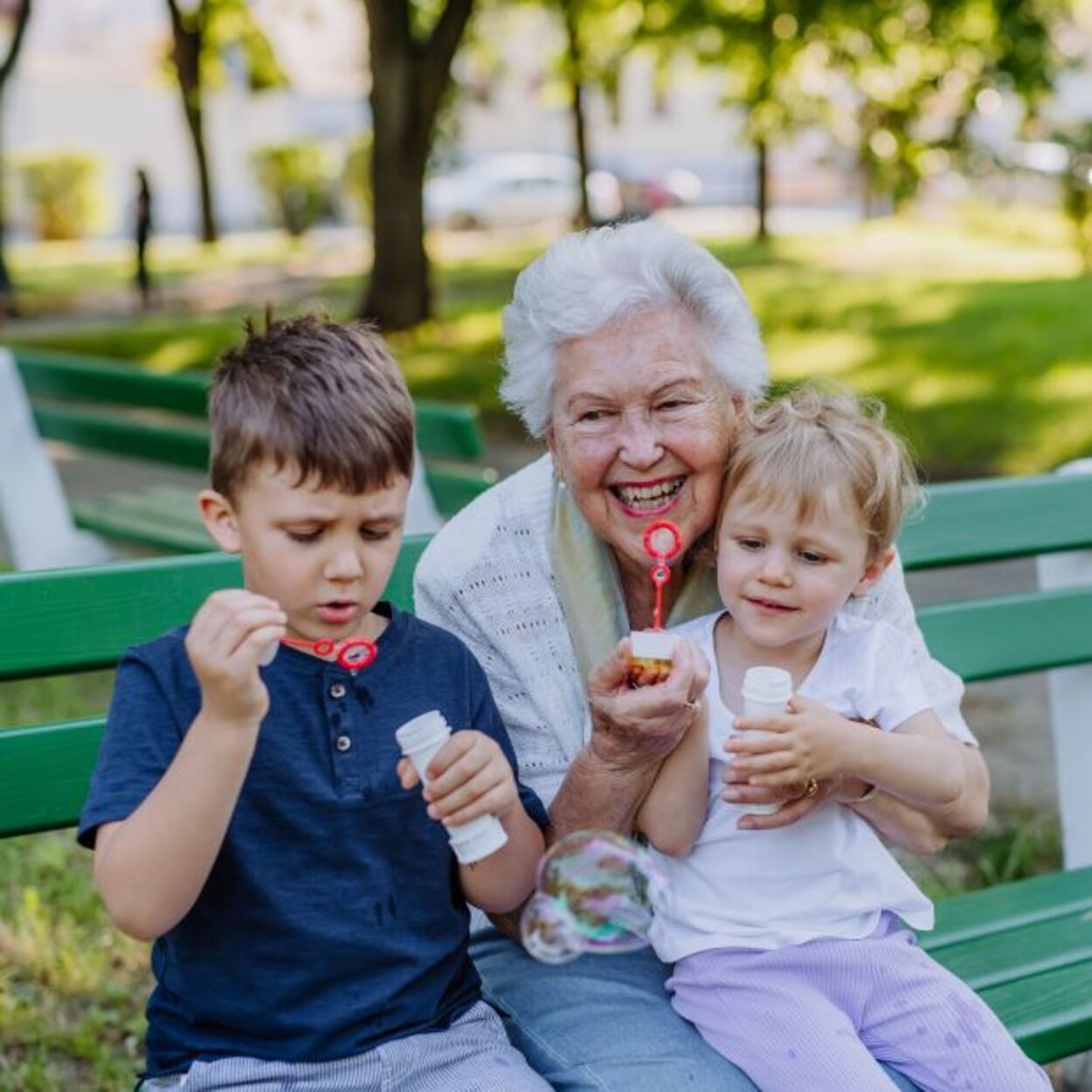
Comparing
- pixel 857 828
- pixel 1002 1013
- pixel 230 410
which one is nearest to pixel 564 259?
pixel 230 410

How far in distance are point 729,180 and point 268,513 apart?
162 feet

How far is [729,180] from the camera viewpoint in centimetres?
4984

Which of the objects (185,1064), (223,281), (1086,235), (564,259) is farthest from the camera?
(223,281)

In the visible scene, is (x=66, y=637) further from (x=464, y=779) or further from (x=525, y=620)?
(x=464, y=779)

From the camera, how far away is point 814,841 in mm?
2297

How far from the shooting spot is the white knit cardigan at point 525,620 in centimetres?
254

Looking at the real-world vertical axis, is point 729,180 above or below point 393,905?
below

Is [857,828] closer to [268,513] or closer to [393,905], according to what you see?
[393,905]

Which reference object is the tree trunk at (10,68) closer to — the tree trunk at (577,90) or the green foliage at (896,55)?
the tree trunk at (577,90)

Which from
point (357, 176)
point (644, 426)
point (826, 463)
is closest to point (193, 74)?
point (357, 176)

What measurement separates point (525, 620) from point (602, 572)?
5.3 inches

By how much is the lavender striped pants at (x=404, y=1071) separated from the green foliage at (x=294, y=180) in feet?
107

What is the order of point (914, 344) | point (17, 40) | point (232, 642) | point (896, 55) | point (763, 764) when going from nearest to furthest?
point (232, 642) < point (763, 764) < point (914, 344) < point (896, 55) < point (17, 40)

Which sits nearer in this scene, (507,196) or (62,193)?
(62,193)
